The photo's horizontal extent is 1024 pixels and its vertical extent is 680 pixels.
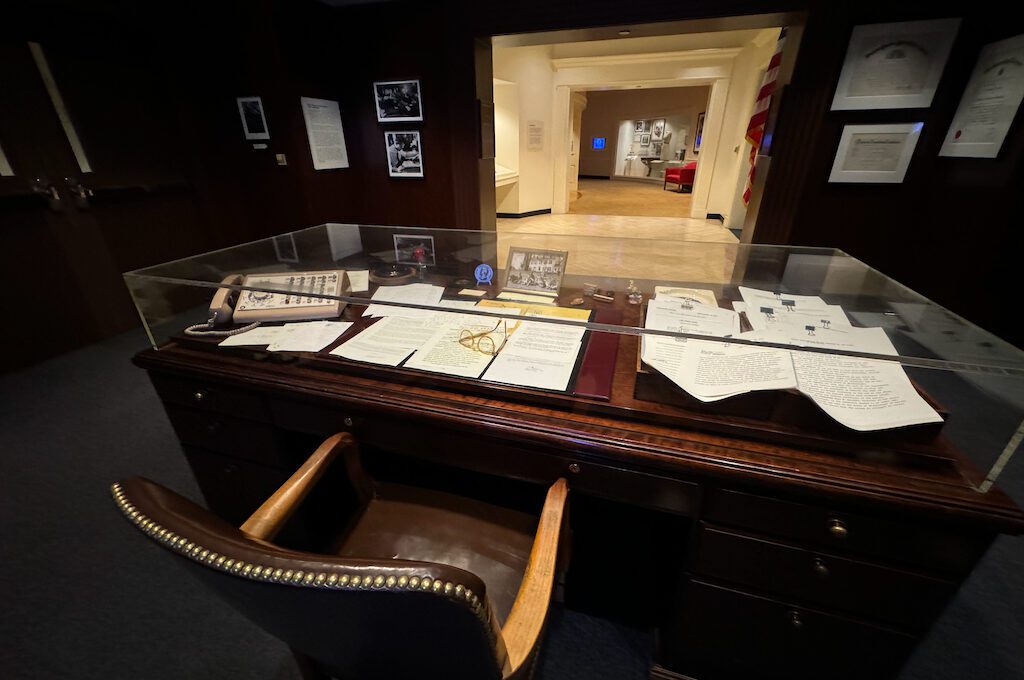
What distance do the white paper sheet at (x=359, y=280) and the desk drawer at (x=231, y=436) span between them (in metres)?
→ 0.54

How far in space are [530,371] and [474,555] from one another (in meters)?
0.44

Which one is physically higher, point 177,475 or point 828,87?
point 828,87

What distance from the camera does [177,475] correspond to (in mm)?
1805

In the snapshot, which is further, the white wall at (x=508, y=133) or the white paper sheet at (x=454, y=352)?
the white wall at (x=508, y=133)

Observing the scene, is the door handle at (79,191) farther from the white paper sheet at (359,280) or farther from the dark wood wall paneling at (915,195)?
the dark wood wall paneling at (915,195)

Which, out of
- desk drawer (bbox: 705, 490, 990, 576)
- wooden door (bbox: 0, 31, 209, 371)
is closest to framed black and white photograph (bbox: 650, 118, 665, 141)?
wooden door (bbox: 0, 31, 209, 371)

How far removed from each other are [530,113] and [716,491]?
7092 millimetres

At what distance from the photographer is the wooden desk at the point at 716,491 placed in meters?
0.73

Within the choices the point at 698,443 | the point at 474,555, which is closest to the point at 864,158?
the point at 698,443

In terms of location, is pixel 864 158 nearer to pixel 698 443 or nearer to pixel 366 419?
pixel 698 443

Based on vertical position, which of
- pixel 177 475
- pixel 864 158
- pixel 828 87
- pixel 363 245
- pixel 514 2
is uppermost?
pixel 514 2

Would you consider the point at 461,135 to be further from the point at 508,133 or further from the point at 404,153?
the point at 508,133

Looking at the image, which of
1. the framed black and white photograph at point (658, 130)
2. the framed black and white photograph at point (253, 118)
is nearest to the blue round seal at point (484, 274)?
the framed black and white photograph at point (253, 118)

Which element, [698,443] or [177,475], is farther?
[177,475]
